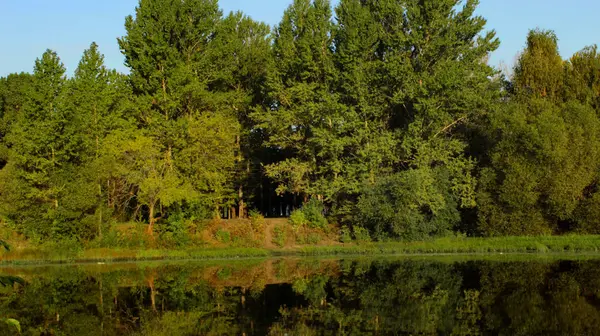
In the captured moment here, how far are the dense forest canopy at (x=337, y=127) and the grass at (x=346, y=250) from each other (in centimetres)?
206

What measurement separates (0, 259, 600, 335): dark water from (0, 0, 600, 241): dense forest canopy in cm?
1066

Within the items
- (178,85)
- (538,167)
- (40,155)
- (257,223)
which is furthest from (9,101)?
(538,167)

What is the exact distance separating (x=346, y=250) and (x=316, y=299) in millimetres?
22472

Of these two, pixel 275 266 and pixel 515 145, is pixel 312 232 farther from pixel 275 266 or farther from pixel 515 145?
pixel 515 145

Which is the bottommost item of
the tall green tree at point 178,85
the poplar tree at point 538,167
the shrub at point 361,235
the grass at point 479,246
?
the grass at point 479,246

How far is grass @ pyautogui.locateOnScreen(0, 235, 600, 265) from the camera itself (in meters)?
47.5

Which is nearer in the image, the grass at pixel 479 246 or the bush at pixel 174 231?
the grass at pixel 479 246

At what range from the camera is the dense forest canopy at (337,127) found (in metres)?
51.0

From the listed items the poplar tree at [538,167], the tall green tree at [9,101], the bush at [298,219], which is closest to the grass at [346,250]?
the poplar tree at [538,167]

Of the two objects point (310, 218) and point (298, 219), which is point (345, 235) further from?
point (298, 219)

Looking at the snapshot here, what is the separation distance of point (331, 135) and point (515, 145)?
1423cm

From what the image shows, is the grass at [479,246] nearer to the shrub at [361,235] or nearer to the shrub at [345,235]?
the shrub at [361,235]

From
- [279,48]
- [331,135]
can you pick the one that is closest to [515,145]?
[331,135]

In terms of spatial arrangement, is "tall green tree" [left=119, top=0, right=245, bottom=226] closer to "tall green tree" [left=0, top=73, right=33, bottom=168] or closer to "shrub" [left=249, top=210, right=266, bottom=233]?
"shrub" [left=249, top=210, right=266, bottom=233]
